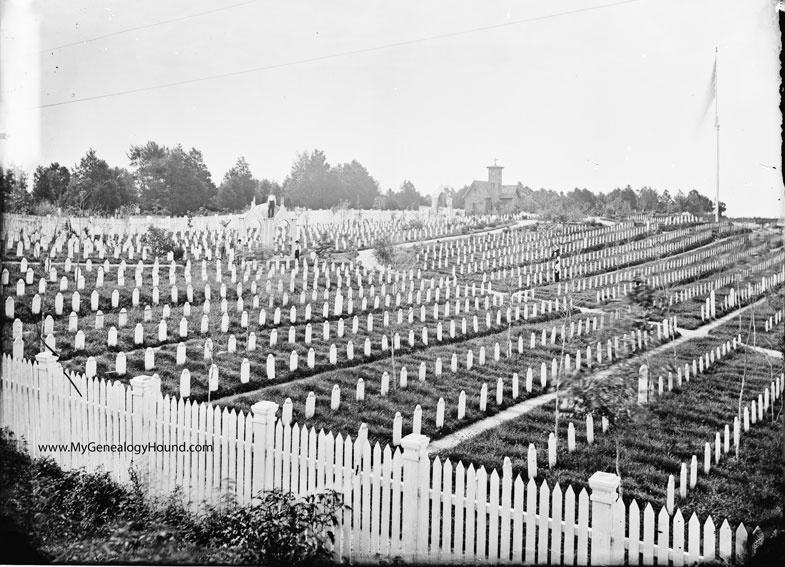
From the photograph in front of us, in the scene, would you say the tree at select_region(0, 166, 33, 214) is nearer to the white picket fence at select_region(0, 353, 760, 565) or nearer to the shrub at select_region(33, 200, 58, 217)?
the shrub at select_region(33, 200, 58, 217)

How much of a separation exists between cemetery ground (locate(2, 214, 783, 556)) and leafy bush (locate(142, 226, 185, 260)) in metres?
0.12

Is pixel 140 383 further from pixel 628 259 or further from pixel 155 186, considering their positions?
pixel 628 259

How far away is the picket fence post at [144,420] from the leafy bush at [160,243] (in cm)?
101

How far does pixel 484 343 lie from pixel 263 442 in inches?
68.4

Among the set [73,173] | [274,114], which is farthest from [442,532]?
[73,173]

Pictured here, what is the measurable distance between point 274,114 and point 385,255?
1.42m

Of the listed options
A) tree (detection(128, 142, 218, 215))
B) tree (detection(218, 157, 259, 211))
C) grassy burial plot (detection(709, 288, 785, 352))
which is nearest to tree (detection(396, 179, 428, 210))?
tree (detection(218, 157, 259, 211))

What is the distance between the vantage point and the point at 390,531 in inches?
189

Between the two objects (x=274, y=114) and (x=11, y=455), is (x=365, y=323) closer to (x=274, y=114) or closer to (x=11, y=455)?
(x=274, y=114)

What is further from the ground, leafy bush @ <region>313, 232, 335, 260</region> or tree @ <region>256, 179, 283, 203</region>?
tree @ <region>256, 179, 283, 203</region>

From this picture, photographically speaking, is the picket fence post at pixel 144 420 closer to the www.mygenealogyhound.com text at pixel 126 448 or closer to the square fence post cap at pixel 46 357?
the www.mygenealogyhound.com text at pixel 126 448

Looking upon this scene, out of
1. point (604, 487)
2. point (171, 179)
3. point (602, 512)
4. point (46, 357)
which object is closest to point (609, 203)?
point (604, 487)

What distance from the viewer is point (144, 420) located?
5.59 meters

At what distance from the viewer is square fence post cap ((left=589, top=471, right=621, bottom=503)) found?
4.18m
